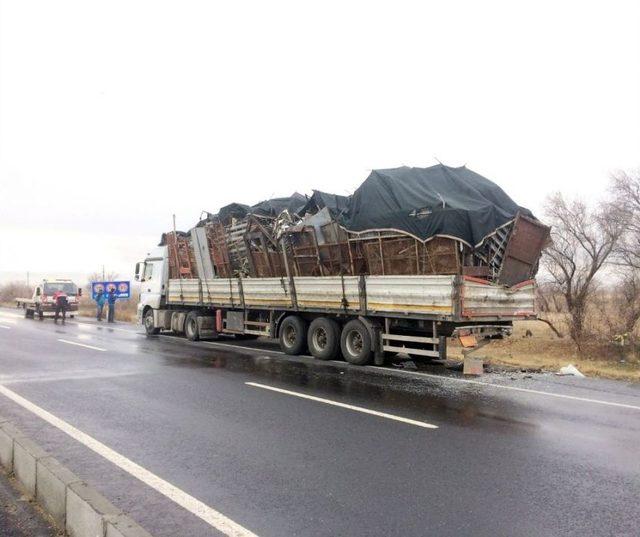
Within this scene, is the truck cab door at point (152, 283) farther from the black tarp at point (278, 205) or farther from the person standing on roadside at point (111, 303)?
the person standing on roadside at point (111, 303)

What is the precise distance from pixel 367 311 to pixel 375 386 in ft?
8.80

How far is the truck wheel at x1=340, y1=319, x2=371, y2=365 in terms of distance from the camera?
1186cm

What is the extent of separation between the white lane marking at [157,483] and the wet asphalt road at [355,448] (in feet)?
0.23

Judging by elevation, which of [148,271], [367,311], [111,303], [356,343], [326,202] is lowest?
[356,343]

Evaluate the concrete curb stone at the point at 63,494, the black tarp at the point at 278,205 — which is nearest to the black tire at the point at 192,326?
the black tarp at the point at 278,205

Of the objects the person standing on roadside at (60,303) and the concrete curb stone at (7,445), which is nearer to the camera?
the concrete curb stone at (7,445)

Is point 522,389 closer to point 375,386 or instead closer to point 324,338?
point 375,386

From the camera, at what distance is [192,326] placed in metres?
18.1

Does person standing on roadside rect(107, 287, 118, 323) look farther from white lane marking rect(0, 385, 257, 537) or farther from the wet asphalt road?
white lane marking rect(0, 385, 257, 537)

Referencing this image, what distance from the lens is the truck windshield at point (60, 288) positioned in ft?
105

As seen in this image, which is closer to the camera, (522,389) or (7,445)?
(7,445)

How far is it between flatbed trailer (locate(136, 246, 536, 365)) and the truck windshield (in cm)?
1906

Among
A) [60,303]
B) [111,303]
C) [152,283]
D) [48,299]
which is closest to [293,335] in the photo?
[152,283]

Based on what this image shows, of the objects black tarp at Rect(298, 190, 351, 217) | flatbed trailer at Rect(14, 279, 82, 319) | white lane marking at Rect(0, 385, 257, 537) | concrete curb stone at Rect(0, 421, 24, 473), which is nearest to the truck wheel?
black tarp at Rect(298, 190, 351, 217)
